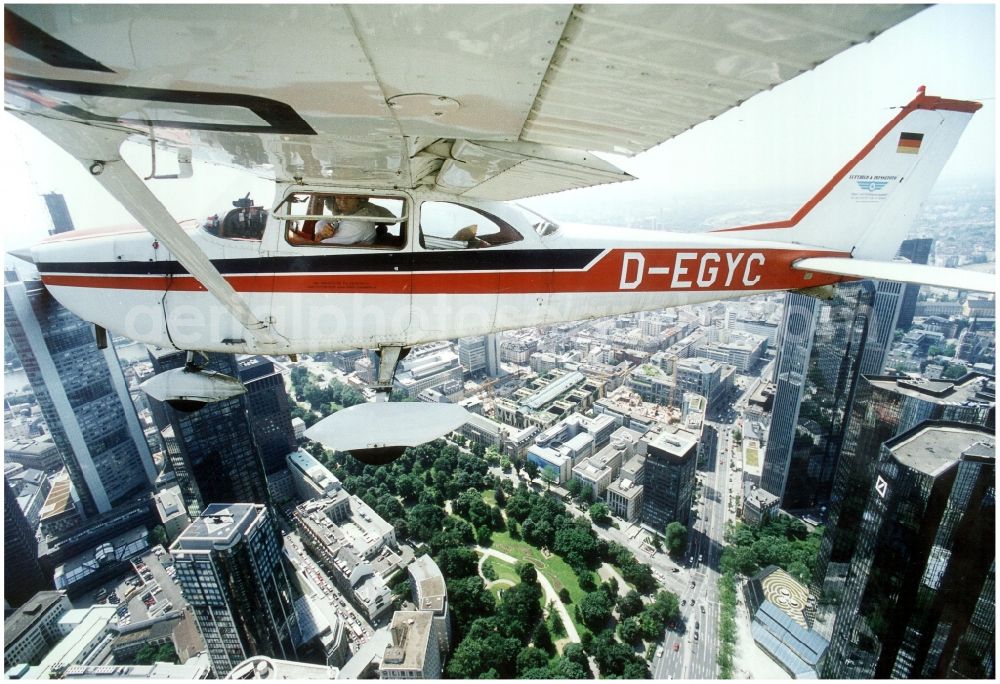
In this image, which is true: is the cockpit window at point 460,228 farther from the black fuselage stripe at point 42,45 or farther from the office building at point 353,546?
Answer: the office building at point 353,546

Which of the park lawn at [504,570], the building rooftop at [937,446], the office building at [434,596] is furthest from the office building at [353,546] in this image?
the building rooftop at [937,446]

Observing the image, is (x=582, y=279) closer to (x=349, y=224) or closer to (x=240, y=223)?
(x=349, y=224)

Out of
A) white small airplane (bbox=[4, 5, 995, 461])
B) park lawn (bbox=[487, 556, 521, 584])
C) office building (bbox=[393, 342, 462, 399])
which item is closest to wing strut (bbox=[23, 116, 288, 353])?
white small airplane (bbox=[4, 5, 995, 461])

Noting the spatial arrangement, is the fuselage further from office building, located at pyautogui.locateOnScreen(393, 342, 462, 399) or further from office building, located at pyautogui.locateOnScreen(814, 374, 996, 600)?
office building, located at pyautogui.locateOnScreen(393, 342, 462, 399)

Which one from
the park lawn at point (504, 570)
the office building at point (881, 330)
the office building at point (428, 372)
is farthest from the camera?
the office building at point (428, 372)

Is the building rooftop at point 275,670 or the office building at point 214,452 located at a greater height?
the office building at point 214,452

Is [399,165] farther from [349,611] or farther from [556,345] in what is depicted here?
[556,345]
